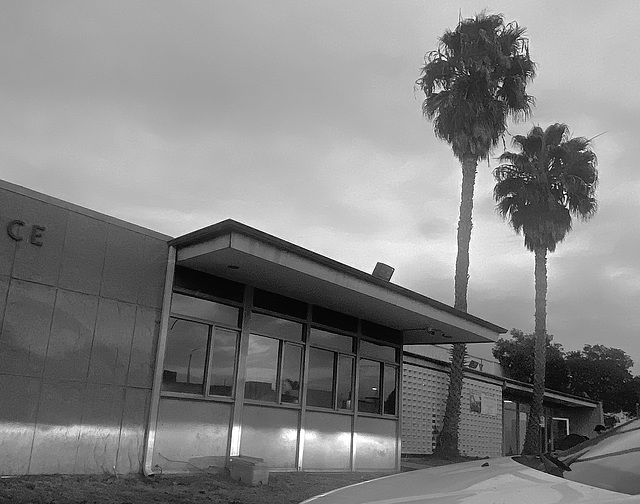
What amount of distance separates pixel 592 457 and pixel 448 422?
15672 millimetres

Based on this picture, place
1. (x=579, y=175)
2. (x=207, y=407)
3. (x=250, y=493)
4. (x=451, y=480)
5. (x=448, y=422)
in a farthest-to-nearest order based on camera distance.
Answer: (x=579, y=175) → (x=448, y=422) → (x=207, y=407) → (x=250, y=493) → (x=451, y=480)

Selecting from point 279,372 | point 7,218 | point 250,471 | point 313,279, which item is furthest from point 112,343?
point 279,372

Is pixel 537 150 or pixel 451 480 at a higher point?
pixel 537 150

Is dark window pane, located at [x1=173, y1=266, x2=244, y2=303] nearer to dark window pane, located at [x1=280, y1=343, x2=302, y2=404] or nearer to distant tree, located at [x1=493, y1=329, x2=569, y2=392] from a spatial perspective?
dark window pane, located at [x1=280, y1=343, x2=302, y2=404]

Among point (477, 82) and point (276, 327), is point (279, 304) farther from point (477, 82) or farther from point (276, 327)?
point (477, 82)

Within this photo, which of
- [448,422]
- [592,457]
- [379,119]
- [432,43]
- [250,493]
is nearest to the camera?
[592,457]

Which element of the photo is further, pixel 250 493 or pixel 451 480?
pixel 250 493

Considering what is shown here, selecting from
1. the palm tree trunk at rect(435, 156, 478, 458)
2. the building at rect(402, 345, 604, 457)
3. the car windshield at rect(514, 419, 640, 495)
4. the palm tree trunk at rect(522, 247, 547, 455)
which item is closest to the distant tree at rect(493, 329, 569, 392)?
the building at rect(402, 345, 604, 457)

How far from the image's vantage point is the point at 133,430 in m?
9.05

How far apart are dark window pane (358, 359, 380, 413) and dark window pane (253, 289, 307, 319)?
2226 mm

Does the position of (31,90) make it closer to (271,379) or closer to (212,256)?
(212,256)

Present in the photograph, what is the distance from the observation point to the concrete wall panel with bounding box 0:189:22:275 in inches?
310

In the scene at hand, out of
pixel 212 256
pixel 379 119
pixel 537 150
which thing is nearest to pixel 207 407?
pixel 212 256

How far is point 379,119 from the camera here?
16.3m
